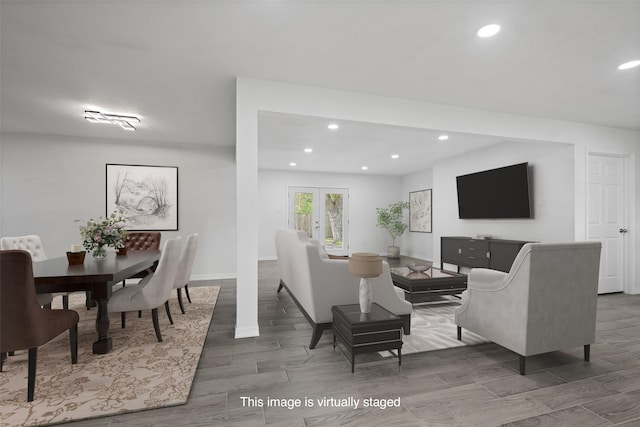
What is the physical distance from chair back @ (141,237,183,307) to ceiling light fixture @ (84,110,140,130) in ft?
7.86

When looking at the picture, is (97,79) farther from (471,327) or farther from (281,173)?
(281,173)

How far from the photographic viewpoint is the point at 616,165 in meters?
4.63

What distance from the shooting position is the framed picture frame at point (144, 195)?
512 centimetres

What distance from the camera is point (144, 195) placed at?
524cm

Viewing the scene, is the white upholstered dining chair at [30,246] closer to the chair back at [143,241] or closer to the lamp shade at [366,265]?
the chair back at [143,241]

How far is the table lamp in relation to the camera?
7.36ft

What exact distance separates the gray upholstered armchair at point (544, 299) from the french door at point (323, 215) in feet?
21.2

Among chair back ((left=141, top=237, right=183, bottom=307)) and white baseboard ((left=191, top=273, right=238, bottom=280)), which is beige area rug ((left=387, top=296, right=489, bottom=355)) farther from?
white baseboard ((left=191, top=273, right=238, bottom=280))

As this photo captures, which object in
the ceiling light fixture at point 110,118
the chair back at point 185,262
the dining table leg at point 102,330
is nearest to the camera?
the dining table leg at point 102,330

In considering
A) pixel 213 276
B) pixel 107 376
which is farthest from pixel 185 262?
pixel 213 276

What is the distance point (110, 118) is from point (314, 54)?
121 inches

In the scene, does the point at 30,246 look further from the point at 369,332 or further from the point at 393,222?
the point at 393,222

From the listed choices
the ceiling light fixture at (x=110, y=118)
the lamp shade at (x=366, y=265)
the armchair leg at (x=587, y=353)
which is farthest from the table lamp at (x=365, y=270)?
the ceiling light fixture at (x=110, y=118)

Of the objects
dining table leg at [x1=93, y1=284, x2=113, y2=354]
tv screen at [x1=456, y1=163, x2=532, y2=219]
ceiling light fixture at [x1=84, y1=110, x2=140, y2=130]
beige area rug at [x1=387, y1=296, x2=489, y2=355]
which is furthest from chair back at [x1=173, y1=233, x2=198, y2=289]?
tv screen at [x1=456, y1=163, x2=532, y2=219]
